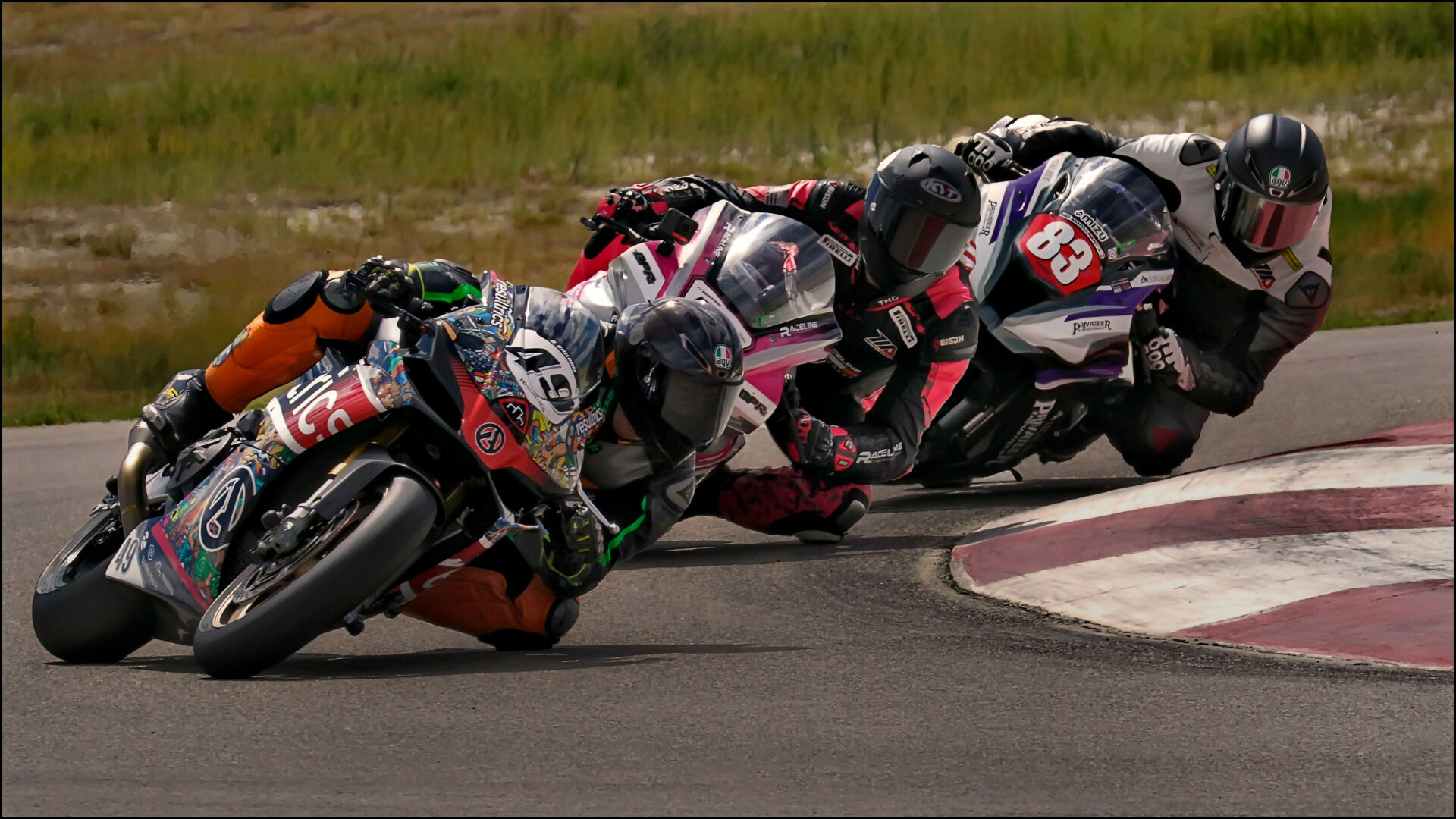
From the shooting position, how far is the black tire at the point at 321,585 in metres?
4.62

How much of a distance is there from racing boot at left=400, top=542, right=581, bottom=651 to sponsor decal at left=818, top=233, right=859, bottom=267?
8.02 feet

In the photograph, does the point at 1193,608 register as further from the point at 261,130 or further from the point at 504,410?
the point at 261,130

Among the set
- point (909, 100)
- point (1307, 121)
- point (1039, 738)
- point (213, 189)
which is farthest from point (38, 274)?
point (1039, 738)

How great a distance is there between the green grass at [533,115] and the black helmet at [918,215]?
7356 millimetres

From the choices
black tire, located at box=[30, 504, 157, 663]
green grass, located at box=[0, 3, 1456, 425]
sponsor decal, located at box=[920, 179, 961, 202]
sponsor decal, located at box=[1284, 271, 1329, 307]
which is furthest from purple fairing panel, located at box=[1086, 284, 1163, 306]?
green grass, located at box=[0, 3, 1456, 425]

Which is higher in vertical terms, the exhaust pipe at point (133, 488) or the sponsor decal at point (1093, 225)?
the sponsor decal at point (1093, 225)

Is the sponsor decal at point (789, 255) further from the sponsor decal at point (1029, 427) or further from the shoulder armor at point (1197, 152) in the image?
the shoulder armor at point (1197, 152)

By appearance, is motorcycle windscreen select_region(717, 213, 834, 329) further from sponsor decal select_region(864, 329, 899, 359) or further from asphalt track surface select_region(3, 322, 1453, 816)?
asphalt track surface select_region(3, 322, 1453, 816)

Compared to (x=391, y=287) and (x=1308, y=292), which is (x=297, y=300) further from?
(x=1308, y=292)

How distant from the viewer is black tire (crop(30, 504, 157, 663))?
5320 millimetres

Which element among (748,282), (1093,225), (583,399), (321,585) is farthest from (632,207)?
(321,585)

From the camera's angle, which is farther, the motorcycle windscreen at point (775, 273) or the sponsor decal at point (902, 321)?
the sponsor decal at point (902, 321)

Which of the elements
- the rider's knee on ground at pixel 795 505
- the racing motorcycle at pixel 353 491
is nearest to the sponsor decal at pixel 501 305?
the racing motorcycle at pixel 353 491

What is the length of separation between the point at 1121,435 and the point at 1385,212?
10573 millimetres
